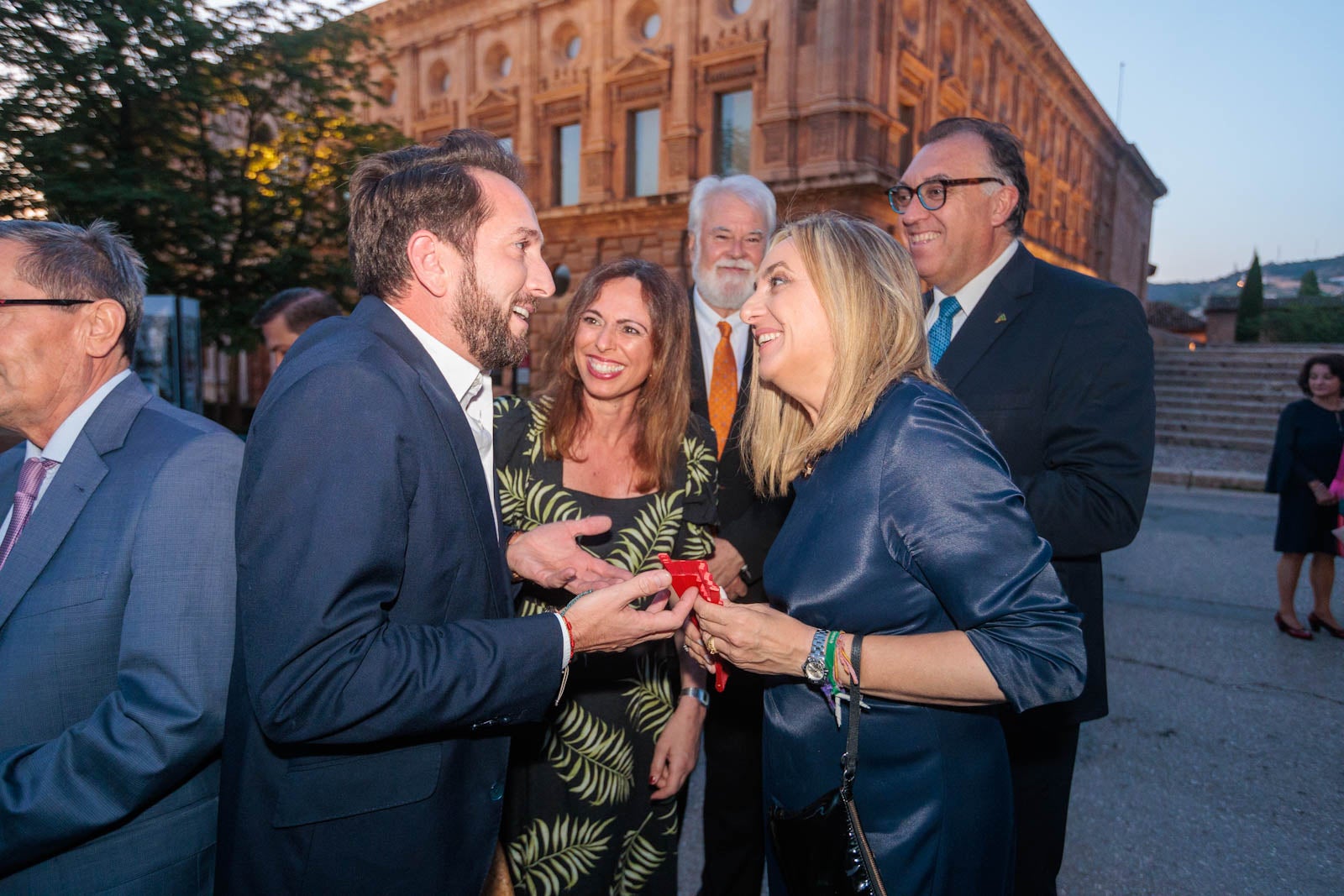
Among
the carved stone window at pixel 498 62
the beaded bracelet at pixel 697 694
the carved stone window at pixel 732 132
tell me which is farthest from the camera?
the carved stone window at pixel 498 62

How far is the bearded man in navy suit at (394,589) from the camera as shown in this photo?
48.2 inches

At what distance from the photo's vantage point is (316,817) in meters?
1.37

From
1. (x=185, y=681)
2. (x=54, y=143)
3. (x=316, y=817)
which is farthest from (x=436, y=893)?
(x=54, y=143)

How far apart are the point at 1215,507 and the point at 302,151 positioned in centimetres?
1546

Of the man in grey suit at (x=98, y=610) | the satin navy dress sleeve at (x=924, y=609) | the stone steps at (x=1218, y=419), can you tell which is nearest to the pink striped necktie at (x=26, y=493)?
the man in grey suit at (x=98, y=610)

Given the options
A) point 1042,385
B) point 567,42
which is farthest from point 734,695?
point 567,42

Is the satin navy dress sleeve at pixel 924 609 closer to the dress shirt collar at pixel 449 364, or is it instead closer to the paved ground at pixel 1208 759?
the dress shirt collar at pixel 449 364

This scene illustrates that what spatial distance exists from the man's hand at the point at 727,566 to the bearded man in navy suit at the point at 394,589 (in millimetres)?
944

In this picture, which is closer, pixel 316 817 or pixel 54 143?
pixel 316 817

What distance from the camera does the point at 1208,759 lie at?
4.02 metres

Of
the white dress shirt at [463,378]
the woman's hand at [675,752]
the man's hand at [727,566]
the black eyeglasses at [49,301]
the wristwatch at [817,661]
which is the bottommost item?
the woman's hand at [675,752]

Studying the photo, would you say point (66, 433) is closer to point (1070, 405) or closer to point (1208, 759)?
point (1070, 405)

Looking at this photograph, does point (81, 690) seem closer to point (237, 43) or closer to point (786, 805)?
point (786, 805)

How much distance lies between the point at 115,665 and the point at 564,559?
3.28 ft
